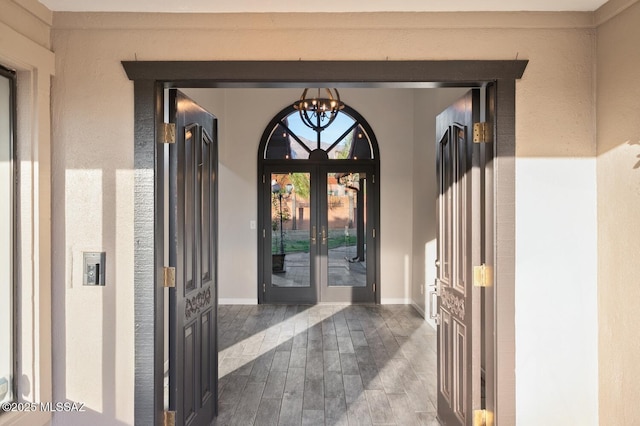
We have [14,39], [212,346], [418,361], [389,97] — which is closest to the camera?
[14,39]

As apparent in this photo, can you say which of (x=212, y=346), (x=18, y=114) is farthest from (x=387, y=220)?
(x=18, y=114)

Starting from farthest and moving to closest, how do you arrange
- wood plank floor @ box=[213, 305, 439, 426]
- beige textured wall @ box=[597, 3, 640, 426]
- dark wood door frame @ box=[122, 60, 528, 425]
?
wood plank floor @ box=[213, 305, 439, 426] < dark wood door frame @ box=[122, 60, 528, 425] < beige textured wall @ box=[597, 3, 640, 426]

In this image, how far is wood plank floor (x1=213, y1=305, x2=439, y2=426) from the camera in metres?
3.15

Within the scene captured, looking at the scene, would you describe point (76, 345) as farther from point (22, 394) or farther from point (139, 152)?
point (139, 152)

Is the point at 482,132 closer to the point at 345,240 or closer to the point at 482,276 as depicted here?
the point at 482,276

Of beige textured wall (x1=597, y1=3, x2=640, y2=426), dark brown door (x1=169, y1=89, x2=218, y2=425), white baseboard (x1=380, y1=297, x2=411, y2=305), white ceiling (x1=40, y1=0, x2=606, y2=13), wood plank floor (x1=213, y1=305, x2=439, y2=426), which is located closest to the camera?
beige textured wall (x1=597, y1=3, x2=640, y2=426)

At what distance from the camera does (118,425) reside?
2.20 m

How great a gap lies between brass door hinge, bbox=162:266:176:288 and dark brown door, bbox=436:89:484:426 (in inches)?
64.0

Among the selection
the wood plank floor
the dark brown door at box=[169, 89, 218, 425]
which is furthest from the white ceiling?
the wood plank floor

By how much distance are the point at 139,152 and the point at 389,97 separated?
517 cm

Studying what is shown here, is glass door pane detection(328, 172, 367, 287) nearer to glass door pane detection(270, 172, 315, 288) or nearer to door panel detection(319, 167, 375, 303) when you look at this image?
door panel detection(319, 167, 375, 303)

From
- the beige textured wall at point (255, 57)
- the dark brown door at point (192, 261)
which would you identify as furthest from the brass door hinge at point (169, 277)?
the beige textured wall at point (255, 57)

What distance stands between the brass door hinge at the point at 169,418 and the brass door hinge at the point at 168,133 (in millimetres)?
1464

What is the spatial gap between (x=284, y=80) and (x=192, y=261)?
3.94 feet
